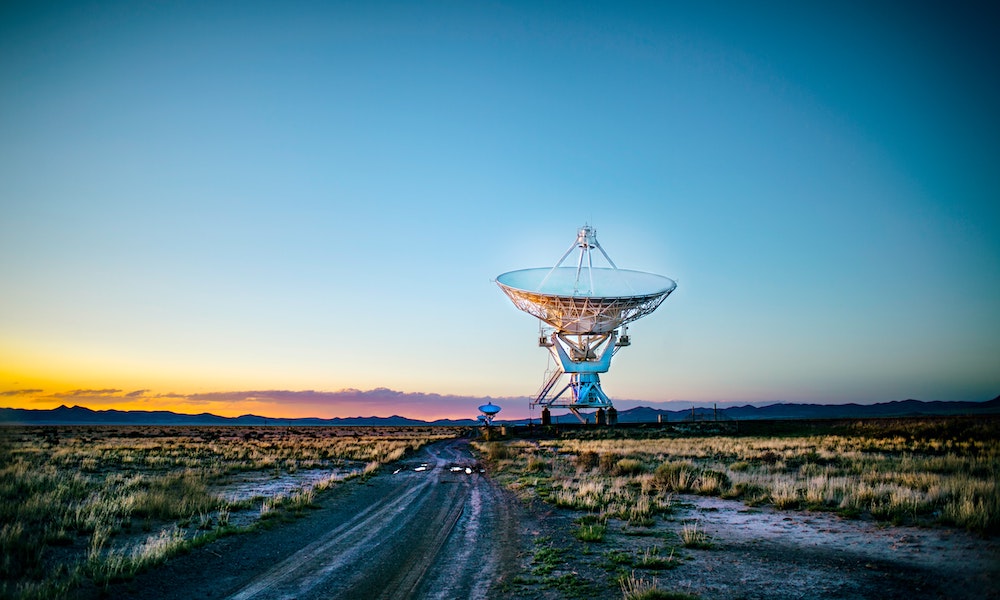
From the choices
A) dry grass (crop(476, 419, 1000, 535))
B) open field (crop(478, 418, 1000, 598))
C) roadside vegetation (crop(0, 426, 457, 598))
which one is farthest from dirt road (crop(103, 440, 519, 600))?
dry grass (crop(476, 419, 1000, 535))

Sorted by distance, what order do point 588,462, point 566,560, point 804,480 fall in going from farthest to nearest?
point 588,462
point 804,480
point 566,560

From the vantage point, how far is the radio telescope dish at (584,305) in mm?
41719

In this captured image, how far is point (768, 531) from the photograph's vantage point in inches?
394

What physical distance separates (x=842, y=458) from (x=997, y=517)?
544 inches

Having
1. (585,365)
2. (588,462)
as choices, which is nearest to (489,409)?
(585,365)

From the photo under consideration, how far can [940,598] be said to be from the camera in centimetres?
605

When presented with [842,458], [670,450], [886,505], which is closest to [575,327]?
[670,450]

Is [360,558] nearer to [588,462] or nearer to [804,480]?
[804,480]

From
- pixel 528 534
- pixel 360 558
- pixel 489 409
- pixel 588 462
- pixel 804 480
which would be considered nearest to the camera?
pixel 360 558

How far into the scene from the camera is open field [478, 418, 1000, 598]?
6863 millimetres

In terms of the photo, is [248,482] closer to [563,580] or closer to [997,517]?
[563,580]

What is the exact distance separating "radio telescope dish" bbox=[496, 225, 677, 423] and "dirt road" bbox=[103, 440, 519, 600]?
1125 inches

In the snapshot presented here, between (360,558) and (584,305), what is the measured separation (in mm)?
34979

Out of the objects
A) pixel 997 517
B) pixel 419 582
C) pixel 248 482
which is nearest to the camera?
pixel 419 582
